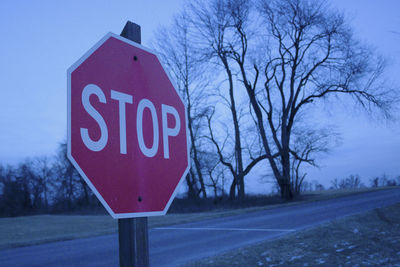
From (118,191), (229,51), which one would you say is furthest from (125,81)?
(229,51)

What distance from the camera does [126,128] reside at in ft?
5.09

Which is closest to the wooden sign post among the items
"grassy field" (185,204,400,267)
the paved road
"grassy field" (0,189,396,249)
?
"grassy field" (185,204,400,267)

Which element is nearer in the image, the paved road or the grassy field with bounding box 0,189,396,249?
the paved road

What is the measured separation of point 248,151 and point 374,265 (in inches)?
1072

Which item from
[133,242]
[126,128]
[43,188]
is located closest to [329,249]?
[133,242]

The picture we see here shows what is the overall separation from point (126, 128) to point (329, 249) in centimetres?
536

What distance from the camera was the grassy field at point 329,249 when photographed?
513 centimetres

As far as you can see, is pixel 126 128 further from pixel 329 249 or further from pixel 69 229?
pixel 69 229

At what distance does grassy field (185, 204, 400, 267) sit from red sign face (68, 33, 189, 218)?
4.12m

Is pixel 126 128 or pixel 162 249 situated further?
pixel 162 249

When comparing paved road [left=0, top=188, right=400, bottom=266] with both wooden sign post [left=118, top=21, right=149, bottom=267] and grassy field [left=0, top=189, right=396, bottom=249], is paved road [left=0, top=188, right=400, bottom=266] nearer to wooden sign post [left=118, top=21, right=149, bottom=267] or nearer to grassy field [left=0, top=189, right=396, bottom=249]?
grassy field [left=0, top=189, right=396, bottom=249]

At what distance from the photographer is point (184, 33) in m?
28.1

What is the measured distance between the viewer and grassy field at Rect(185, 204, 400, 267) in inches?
202

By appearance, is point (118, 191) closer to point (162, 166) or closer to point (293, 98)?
point (162, 166)
